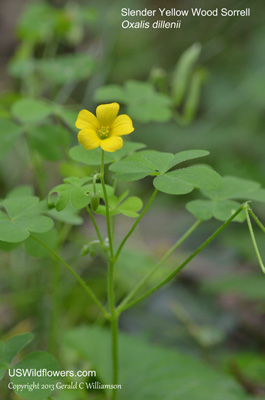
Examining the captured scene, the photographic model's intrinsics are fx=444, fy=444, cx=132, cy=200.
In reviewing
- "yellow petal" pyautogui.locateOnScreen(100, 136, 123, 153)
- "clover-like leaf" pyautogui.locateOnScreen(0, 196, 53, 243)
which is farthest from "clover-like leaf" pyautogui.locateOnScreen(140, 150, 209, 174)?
"clover-like leaf" pyautogui.locateOnScreen(0, 196, 53, 243)

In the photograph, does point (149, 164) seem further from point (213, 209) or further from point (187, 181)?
point (213, 209)

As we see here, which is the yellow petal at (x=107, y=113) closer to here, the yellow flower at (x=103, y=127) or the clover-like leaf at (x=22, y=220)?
the yellow flower at (x=103, y=127)

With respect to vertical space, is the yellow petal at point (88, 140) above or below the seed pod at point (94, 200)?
above

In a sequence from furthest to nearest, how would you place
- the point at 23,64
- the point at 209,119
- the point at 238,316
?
the point at 209,119, the point at 238,316, the point at 23,64

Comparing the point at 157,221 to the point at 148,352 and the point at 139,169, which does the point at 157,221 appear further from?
the point at 139,169

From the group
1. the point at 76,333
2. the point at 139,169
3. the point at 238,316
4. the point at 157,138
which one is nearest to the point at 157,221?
the point at 157,138

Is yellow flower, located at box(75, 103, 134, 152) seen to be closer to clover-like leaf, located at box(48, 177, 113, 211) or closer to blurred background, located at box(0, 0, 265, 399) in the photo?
clover-like leaf, located at box(48, 177, 113, 211)

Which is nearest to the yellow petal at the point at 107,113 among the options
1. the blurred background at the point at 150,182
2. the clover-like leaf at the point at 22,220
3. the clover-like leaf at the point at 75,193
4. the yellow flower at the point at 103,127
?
the yellow flower at the point at 103,127
